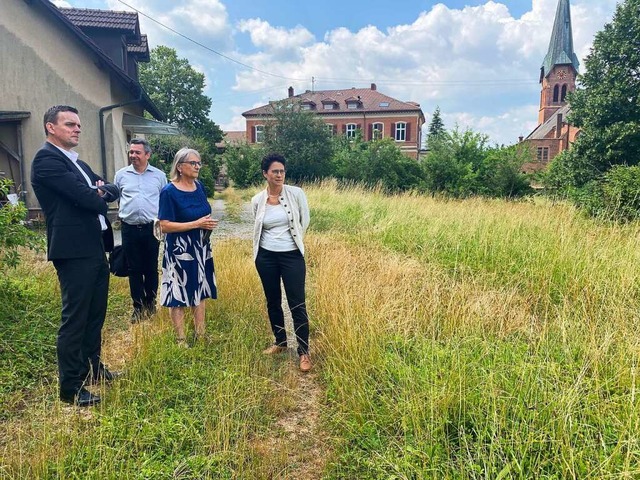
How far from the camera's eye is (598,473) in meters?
1.78

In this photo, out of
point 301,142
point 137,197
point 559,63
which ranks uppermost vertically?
point 559,63

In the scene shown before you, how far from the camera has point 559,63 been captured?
60.5 metres

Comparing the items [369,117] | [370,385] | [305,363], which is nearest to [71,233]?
[305,363]

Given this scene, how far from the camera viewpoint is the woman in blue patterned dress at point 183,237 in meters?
3.68

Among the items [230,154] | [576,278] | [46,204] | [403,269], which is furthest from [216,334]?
[230,154]

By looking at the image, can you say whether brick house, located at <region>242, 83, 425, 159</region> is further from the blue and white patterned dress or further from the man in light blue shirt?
the blue and white patterned dress

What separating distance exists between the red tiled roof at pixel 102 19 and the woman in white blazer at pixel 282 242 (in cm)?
1278

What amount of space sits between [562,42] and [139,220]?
2932 inches

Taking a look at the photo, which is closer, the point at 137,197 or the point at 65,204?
the point at 65,204

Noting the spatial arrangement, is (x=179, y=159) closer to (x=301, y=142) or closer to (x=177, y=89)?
(x=301, y=142)

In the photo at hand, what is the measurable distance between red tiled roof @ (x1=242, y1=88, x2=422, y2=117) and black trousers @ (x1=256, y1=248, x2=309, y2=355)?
162ft

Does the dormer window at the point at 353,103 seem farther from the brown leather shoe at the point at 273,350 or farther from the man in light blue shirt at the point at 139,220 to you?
the brown leather shoe at the point at 273,350

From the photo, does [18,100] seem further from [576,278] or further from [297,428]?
[576,278]

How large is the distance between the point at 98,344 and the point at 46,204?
114cm
